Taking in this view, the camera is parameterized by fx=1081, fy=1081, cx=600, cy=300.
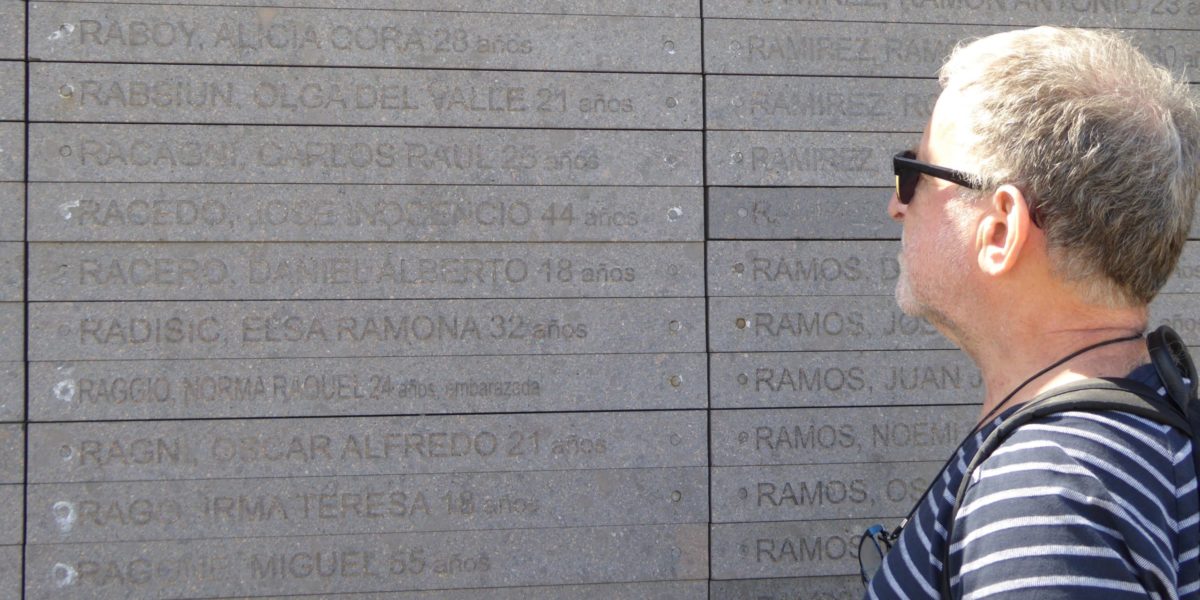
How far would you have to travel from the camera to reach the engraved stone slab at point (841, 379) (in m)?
3.71

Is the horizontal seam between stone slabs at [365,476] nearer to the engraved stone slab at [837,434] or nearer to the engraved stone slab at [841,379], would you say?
the engraved stone slab at [837,434]

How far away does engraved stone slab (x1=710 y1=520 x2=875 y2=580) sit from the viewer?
12.0 feet

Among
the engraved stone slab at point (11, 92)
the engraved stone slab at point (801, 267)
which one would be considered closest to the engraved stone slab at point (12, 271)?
the engraved stone slab at point (11, 92)

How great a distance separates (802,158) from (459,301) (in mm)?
1300

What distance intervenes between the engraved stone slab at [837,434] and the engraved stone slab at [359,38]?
1.25m

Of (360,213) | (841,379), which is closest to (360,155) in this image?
(360,213)

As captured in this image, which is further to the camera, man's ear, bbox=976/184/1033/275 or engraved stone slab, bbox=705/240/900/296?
engraved stone slab, bbox=705/240/900/296

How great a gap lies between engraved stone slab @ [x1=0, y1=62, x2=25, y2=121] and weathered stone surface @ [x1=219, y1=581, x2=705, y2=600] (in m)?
1.72

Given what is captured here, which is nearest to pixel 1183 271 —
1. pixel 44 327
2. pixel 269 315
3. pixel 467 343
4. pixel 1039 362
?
pixel 467 343

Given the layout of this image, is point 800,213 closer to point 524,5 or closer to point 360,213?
point 524,5

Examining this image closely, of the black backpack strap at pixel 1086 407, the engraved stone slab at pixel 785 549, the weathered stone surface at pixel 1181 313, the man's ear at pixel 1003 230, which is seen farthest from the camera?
the weathered stone surface at pixel 1181 313

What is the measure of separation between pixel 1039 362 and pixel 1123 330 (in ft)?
0.40

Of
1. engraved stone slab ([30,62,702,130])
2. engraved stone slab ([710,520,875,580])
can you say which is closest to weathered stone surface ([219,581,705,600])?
engraved stone slab ([710,520,875,580])

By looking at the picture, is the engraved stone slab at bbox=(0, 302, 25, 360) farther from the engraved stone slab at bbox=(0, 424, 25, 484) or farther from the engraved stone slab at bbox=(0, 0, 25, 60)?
the engraved stone slab at bbox=(0, 0, 25, 60)
